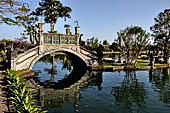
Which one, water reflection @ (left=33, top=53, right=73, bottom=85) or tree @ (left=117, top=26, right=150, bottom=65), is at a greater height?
tree @ (left=117, top=26, right=150, bottom=65)

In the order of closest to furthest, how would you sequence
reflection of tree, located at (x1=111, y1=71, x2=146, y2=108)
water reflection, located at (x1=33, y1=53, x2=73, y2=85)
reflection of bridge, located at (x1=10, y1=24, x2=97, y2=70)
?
1. reflection of tree, located at (x1=111, y1=71, x2=146, y2=108)
2. water reflection, located at (x1=33, y1=53, x2=73, y2=85)
3. reflection of bridge, located at (x1=10, y1=24, x2=97, y2=70)

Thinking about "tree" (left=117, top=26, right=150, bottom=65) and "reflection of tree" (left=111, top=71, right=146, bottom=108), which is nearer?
"reflection of tree" (left=111, top=71, right=146, bottom=108)

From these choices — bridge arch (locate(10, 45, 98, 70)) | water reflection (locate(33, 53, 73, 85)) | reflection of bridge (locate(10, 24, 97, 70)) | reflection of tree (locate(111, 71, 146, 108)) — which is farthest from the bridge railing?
reflection of tree (locate(111, 71, 146, 108))

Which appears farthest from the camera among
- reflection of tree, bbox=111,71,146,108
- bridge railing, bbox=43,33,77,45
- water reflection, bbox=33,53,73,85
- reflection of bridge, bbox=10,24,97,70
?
bridge railing, bbox=43,33,77,45

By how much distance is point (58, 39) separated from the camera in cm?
2769

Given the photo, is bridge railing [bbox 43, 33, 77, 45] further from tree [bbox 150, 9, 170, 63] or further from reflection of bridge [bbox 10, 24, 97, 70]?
tree [bbox 150, 9, 170, 63]

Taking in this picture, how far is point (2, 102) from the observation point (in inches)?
368

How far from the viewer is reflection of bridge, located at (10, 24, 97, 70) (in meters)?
23.4

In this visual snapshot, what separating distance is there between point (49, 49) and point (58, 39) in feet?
8.33

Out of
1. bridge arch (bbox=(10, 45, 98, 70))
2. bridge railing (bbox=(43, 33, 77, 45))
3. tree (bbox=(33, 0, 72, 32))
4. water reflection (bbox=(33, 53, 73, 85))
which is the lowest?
water reflection (bbox=(33, 53, 73, 85))

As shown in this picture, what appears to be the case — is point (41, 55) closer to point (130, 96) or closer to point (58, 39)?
point (58, 39)

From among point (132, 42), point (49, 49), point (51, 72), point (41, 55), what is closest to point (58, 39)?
point (49, 49)

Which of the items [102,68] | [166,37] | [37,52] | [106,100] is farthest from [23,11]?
[166,37]

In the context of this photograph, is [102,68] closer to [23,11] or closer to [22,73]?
[22,73]
